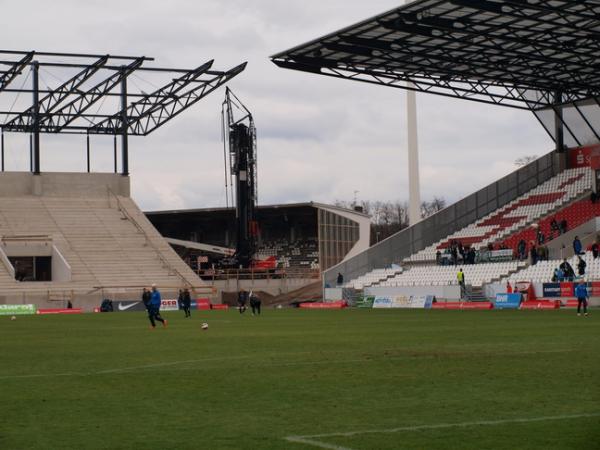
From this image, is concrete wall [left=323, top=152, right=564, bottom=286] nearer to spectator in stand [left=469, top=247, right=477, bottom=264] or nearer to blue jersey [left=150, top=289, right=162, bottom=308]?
spectator in stand [left=469, top=247, right=477, bottom=264]

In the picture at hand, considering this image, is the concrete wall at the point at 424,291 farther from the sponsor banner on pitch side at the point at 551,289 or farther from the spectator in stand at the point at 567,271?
the spectator in stand at the point at 567,271

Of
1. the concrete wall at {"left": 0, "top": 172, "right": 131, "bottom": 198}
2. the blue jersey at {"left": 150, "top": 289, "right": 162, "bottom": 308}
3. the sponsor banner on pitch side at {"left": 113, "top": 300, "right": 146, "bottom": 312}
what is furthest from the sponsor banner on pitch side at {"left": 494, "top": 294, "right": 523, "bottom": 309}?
the concrete wall at {"left": 0, "top": 172, "right": 131, "bottom": 198}

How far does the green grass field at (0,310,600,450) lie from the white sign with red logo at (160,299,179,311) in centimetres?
4329

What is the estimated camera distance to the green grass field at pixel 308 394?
10992 mm

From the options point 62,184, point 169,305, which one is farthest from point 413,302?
point 62,184

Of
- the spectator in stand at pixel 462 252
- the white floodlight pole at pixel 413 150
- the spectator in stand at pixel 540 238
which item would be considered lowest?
the spectator in stand at pixel 462 252

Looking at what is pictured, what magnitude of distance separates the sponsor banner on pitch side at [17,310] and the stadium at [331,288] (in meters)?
0.15

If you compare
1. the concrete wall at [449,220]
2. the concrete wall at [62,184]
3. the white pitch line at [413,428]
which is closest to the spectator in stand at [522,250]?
the concrete wall at [449,220]

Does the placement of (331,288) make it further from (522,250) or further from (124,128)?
(124,128)

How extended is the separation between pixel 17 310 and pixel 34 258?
50.2 ft

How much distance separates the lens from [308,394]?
14.8 m

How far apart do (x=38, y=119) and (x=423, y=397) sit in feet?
235

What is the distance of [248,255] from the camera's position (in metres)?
84.3

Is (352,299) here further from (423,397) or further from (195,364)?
(423,397)
